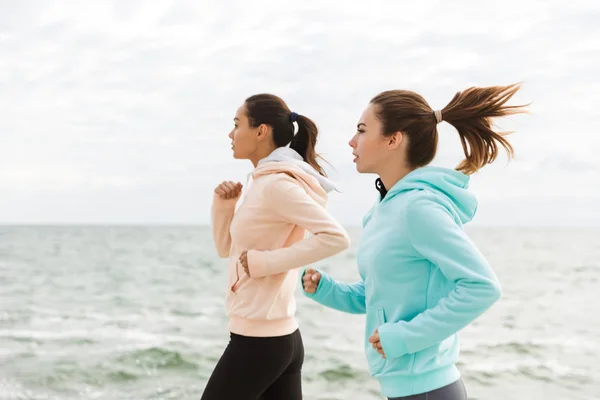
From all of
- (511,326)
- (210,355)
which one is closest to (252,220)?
(210,355)

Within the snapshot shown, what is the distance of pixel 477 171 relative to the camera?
1957 mm

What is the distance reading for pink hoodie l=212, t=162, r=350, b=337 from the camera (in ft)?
7.68

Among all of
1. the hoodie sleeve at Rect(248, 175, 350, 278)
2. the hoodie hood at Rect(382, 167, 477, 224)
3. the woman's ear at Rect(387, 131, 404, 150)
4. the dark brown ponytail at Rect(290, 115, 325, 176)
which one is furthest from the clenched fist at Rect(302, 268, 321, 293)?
the dark brown ponytail at Rect(290, 115, 325, 176)

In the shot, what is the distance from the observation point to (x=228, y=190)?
2676 millimetres

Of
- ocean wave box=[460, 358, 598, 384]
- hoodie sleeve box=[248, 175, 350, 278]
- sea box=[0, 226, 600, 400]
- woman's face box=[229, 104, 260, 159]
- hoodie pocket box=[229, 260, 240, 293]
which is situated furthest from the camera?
ocean wave box=[460, 358, 598, 384]

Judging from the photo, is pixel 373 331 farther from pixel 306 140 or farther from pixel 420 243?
pixel 306 140

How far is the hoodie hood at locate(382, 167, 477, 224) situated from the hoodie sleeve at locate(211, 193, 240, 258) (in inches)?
38.3

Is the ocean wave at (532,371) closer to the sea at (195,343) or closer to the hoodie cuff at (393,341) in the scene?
the sea at (195,343)

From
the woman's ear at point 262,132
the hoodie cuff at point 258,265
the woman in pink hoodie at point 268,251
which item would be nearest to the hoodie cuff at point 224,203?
the woman in pink hoodie at point 268,251

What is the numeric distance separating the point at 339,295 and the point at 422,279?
0.41 meters

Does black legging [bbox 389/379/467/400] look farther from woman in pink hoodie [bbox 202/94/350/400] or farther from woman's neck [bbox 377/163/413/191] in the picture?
woman in pink hoodie [bbox 202/94/350/400]

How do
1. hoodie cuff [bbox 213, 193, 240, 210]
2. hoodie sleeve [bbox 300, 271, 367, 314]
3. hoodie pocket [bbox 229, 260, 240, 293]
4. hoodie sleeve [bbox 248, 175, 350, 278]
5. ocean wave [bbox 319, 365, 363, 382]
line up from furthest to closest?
ocean wave [bbox 319, 365, 363, 382], hoodie cuff [bbox 213, 193, 240, 210], hoodie pocket [bbox 229, 260, 240, 293], hoodie sleeve [bbox 248, 175, 350, 278], hoodie sleeve [bbox 300, 271, 367, 314]

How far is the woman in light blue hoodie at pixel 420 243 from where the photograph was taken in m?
1.66

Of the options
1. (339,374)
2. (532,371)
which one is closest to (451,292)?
(339,374)
